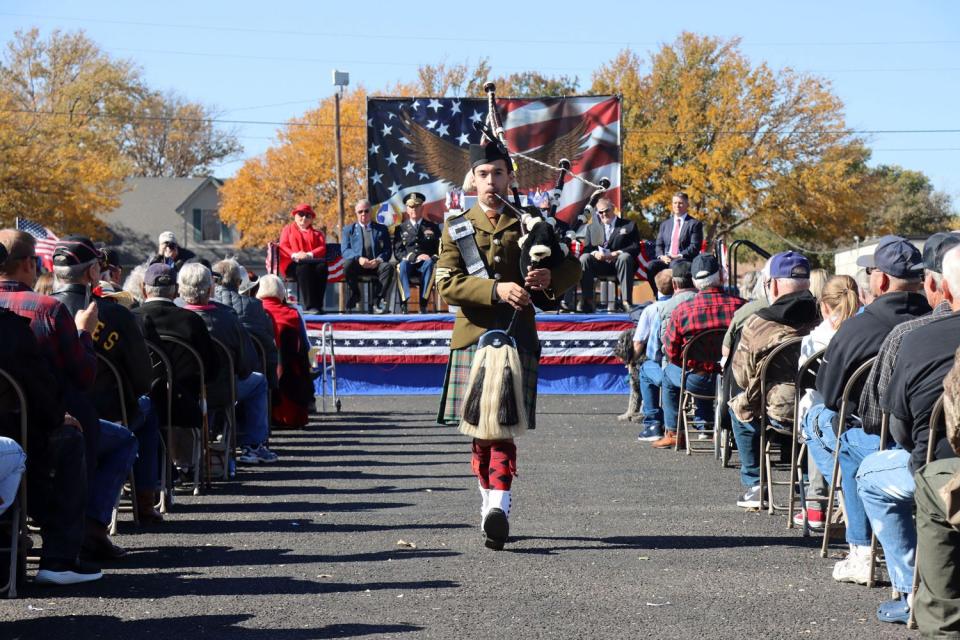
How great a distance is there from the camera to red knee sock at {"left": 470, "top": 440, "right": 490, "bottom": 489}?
7188 mm

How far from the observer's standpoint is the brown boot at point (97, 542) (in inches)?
259

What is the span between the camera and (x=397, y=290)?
2120cm

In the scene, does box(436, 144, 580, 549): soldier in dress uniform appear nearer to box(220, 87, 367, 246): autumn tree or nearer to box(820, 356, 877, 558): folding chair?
box(820, 356, 877, 558): folding chair

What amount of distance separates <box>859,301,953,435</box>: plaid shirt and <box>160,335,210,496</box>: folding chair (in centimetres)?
453

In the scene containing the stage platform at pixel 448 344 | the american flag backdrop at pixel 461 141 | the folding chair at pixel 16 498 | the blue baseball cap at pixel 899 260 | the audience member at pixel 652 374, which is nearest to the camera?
the folding chair at pixel 16 498

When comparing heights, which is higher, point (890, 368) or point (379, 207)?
point (379, 207)

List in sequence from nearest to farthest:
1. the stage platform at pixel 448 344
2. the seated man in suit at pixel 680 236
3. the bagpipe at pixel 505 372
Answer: the bagpipe at pixel 505 372 → the stage platform at pixel 448 344 → the seated man in suit at pixel 680 236

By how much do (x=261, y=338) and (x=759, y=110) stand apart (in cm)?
4389

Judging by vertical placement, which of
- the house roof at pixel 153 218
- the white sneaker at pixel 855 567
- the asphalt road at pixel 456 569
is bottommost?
the asphalt road at pixel 456 569

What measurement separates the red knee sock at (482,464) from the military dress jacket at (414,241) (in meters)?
13.5

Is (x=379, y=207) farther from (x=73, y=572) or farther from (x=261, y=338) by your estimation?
(x=73, y=572)

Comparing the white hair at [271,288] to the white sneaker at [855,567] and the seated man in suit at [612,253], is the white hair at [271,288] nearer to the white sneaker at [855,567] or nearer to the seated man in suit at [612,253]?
the white sneaker at [855,567]

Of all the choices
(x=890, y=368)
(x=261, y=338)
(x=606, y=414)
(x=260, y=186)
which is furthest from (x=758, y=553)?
(x=260, y=186)

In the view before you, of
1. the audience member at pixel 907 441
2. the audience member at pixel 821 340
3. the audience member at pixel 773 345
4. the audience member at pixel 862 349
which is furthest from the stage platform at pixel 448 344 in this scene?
the audience member at pixel 907 441
